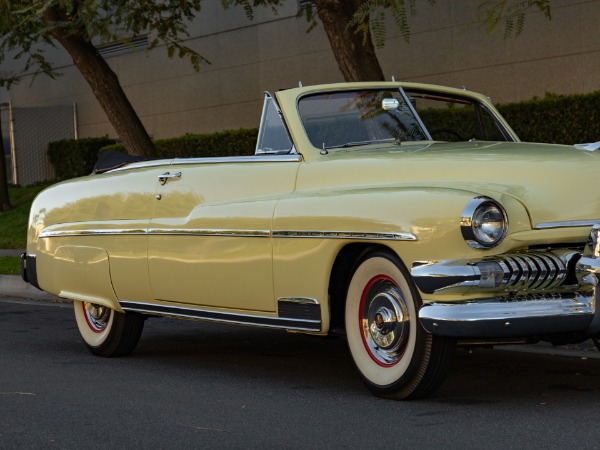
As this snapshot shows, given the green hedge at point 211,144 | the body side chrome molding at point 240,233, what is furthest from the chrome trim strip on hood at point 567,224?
the green hedge at point 211,144

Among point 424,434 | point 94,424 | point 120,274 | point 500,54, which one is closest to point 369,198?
point 424,434

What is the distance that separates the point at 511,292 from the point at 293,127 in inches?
80.2

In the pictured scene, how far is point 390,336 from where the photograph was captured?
6258 millimetres

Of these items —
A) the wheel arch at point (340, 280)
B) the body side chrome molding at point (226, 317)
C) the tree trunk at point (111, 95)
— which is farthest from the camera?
the tree trunk at point (111, 95)

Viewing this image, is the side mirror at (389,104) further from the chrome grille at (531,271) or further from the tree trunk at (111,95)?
the tree trunk at (111,95)

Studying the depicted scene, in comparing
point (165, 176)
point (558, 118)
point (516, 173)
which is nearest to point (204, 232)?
point (165, 176)

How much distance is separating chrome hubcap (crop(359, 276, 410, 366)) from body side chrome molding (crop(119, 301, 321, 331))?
12.1 inches

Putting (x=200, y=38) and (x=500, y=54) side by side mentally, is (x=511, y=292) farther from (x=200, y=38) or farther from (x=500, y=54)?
(x=200, y=38)

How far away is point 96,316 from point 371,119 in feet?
8.97

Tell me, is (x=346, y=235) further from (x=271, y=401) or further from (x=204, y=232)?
(x=204, y=232)

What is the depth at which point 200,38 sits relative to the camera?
2547cm

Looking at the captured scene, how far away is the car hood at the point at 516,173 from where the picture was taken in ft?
19.8

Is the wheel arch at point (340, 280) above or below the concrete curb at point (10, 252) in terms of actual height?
above

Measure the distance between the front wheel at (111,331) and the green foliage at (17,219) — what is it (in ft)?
39.9
